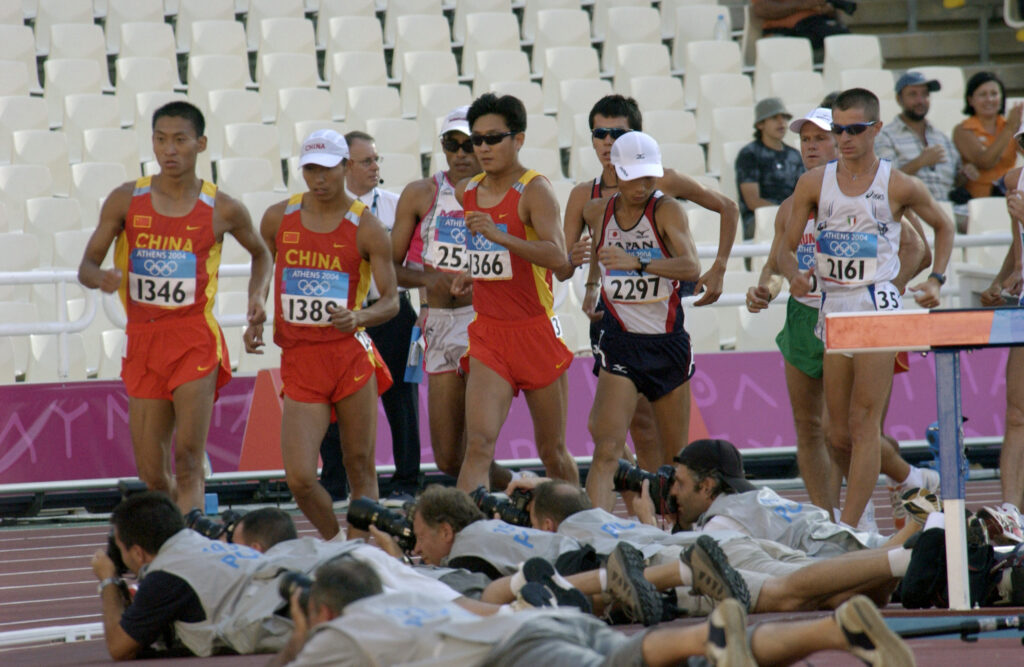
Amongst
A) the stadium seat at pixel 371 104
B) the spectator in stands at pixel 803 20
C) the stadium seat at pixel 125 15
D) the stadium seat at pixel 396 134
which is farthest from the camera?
the spectator in stands at pixel 803 20

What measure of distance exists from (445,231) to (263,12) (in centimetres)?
776

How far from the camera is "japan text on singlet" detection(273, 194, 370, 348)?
8.00m

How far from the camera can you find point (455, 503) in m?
6.35

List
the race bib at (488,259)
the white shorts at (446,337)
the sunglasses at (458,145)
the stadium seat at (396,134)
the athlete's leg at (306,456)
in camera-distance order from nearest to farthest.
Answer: the athlete's leg at (306,456)
the race bib at (488,259)
the white shorts at (446,337)
the sunglasses at (458,145)
the stadium seat at (396,134)

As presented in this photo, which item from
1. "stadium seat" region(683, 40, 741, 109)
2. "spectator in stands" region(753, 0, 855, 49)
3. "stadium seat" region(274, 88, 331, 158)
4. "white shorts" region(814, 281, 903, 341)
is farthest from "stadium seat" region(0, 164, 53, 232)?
"spectator in stands" region(753, 0, 855, 49)

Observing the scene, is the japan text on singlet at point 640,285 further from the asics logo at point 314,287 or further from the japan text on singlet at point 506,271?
the asics logo at point 314,287

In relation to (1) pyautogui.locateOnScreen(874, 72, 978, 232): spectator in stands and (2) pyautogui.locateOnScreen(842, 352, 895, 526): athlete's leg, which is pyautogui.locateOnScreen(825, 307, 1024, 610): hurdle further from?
(1) pyautogui.locateOnScreen(874, 72, 978, 232): spectator in stands

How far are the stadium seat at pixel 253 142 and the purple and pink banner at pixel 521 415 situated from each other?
3678mm

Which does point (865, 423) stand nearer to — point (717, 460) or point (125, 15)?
point (717, 460)

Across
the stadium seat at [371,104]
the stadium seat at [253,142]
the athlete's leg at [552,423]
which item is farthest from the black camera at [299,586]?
the stadium seat at [371,104]

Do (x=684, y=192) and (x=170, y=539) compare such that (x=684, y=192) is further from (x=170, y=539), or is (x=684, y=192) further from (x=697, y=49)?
(x=697, y=49)

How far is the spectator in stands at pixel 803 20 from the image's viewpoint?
16469 mm

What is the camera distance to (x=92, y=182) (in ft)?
43.3

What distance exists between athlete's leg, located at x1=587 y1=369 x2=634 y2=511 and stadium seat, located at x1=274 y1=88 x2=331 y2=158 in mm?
7047
